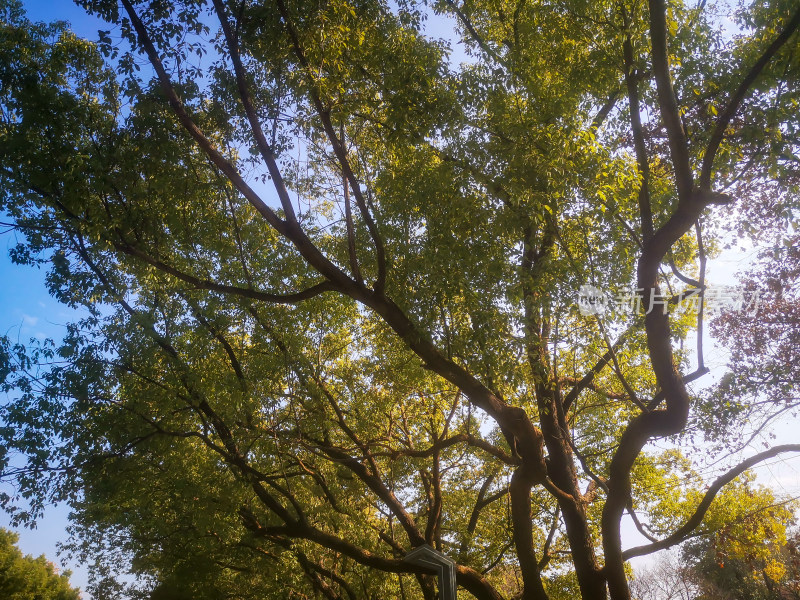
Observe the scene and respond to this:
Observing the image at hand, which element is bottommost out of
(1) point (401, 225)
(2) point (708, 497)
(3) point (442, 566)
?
(3) point (442, 566)

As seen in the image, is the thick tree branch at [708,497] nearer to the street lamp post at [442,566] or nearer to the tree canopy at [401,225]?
the tree canopy at [401,225]

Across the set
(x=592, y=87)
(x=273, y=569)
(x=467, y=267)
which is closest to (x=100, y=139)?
(x=467, y=267)

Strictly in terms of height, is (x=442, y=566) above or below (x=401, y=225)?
below

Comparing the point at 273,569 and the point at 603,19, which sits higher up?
the point at 603,19

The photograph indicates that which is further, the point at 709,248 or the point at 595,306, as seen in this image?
the point at 709,248

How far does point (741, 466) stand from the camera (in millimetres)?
5977

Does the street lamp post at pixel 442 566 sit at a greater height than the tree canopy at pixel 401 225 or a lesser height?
lesser

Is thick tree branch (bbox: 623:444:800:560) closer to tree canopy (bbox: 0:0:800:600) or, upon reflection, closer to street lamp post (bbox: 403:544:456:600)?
tree canopy (bbox: 0:0:800:600)

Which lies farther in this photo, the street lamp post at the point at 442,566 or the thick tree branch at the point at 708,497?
the street lamp post at the point at 442,566

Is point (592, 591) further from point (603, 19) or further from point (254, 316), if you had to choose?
point (603, 19)

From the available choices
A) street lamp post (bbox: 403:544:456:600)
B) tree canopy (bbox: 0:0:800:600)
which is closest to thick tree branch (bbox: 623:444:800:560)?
tree canopy (bbox: 0:0:800:600)

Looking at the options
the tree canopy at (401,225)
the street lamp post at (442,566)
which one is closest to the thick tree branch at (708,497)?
the tree canopy at (401,225)

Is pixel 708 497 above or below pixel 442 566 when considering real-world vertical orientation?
above

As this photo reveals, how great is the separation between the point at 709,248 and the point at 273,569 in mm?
10341
